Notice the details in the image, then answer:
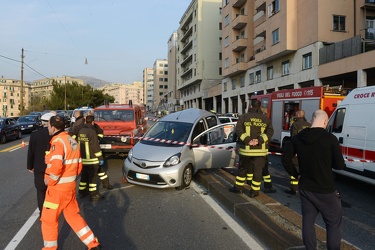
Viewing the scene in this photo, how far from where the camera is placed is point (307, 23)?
26.2m

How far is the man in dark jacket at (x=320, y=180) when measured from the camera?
3.17 metres

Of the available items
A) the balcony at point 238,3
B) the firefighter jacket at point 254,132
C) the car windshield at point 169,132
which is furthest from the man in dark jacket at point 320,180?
the balcony at point 238,3

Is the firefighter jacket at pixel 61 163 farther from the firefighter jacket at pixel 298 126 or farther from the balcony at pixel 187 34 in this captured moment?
the balcony at pixel 187 34

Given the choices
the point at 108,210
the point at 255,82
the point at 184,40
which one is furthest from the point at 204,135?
the point at 184,40

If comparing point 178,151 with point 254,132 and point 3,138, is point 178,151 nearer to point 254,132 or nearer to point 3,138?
point 254,132

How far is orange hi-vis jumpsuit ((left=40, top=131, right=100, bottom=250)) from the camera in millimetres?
3436

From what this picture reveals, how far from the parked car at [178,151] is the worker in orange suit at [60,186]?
2931 millimetres

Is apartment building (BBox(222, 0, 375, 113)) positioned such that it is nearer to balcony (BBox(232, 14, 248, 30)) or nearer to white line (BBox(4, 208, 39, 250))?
balcony (BBox(232, 14, 248, 30))

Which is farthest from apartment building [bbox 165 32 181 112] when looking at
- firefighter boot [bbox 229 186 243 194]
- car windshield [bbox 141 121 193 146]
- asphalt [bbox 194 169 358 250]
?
asphalt [bbox 194 169 358 250]

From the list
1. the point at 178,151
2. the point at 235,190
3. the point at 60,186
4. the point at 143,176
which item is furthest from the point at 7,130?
the point at 60,186

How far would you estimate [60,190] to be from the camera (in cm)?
354

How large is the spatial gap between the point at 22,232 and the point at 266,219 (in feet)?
11.7

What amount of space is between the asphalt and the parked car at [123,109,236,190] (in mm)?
895

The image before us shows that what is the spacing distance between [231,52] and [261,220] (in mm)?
39438
